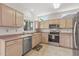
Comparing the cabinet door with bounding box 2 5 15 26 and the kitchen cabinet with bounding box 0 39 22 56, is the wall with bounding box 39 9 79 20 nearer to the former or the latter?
the cabinet door with bounding box 2 5 15 26

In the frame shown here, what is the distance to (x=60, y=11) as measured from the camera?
6.44 meters

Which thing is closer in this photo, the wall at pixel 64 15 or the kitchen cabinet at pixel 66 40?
the kitchen cabinet at pixel 66 40

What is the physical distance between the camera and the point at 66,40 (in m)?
5.61

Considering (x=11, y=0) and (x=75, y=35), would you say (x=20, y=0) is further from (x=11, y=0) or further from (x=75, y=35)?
(x=75, y=35)

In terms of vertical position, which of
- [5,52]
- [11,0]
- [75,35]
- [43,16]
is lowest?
[5,52]

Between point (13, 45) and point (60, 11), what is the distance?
446 centimetres

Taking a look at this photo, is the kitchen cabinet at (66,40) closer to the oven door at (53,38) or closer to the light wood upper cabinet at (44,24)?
the oven door at (53,38)

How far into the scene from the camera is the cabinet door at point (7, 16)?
304 cm

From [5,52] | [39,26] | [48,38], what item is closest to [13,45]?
[5,52]

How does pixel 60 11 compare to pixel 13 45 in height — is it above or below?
above

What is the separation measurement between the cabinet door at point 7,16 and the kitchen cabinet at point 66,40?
3.27m

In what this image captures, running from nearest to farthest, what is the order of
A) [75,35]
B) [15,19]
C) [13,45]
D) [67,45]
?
[75,35] → [13,45] → [15,19] → [67,45]

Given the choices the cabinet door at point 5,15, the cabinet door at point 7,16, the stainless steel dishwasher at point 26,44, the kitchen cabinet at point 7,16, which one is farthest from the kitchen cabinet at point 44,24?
the cabinet door at point 5,15

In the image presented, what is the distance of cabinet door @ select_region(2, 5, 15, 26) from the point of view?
304 centimetres
